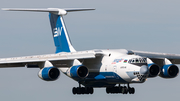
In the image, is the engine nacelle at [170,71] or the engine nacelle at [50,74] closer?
the engine nacelle at [50,74]

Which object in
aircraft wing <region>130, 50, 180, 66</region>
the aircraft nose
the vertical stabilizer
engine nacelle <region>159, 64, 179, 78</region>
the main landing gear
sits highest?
the vertical stabilizer

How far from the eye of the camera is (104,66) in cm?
3444

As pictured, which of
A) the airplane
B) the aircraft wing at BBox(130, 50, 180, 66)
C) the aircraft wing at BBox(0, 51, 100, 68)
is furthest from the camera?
the aircraft wing at BBox(130, 50, 180, 66)

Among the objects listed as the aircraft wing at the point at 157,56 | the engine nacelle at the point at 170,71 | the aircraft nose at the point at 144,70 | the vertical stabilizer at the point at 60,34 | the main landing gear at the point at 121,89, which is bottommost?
the main landing gear at the point at 121,89

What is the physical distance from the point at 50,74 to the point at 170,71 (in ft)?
28.4

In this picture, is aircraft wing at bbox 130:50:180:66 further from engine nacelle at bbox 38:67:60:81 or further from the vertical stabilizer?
the vertical stabilizer

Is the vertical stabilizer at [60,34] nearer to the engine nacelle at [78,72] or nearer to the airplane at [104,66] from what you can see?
the airplane at [104,66]

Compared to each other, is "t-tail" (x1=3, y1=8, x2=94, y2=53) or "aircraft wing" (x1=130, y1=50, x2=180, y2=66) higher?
"t-tail" (x1=3, y1=8, x2=94, y2=53)

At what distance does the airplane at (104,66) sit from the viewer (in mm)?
32625

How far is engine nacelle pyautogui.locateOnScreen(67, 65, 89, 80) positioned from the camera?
3316cm

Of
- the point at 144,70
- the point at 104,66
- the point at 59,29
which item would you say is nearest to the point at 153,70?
the point at 144,70

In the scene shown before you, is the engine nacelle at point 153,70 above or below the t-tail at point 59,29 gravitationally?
below

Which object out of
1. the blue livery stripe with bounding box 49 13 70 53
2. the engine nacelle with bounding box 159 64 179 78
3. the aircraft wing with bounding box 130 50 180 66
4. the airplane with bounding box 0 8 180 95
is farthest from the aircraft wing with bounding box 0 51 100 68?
the engine nacelle with bounding box 159 64 179 78

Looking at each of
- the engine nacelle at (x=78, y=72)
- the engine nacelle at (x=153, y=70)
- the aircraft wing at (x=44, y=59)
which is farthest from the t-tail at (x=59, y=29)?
the engine nacelle at (x=153, y=70)
